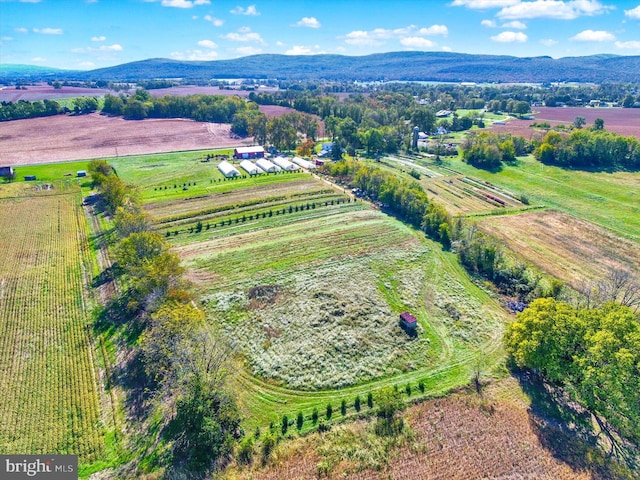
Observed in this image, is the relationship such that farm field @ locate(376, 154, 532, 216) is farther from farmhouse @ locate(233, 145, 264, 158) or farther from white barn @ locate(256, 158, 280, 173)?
farmhouse @ locate(233, 145, 264, 158)

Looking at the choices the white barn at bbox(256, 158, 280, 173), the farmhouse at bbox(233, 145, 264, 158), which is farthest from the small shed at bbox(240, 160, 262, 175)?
the farmhouse at bbox(233, 145, 264, 158)

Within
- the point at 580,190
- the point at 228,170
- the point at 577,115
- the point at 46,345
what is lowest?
the point at 46,345

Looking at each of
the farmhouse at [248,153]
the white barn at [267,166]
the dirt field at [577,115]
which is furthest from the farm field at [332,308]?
the dirt field at [577,115]

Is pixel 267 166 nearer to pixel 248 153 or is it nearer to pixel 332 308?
pixel 248 153

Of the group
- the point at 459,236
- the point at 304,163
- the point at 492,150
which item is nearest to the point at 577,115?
the point at 492,150

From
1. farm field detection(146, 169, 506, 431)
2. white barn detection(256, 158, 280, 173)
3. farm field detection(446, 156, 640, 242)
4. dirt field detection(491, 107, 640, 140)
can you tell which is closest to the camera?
farm field detection(146, 169, 506, 431)

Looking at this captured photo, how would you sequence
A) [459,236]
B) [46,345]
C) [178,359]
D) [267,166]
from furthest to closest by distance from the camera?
1. [267,166]
2. [459,236]
3. [46,345]
4. [178,359]

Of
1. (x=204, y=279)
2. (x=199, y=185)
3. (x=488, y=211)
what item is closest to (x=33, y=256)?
(x=204, y=279)

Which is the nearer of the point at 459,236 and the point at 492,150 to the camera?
the point at 459,236
